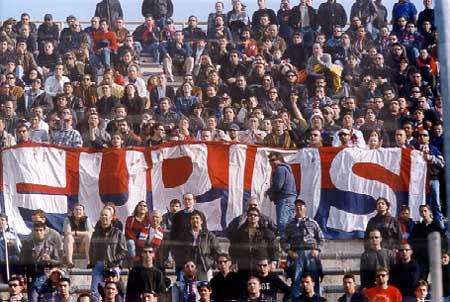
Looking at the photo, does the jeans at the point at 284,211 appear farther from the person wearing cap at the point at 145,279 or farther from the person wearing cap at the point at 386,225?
the person wearing cap at the point at 145,279

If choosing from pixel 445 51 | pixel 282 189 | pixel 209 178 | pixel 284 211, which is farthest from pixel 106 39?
pixel 445 51

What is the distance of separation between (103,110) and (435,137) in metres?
1.80

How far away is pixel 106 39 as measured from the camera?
7949 mm

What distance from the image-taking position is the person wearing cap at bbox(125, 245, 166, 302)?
5.71 metres

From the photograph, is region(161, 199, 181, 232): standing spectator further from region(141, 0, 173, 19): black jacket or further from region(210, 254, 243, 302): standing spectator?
region(141, 0, 173, 19): black jacket

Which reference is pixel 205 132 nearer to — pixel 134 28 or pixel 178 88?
pixel 178 88

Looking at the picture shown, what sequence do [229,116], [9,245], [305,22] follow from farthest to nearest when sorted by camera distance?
[305,22] < [229,116] < [9,245]

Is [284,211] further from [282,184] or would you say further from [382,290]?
[382,290]

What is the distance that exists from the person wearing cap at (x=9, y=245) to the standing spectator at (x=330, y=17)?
2.79 m

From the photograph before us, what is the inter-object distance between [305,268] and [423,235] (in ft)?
1.82

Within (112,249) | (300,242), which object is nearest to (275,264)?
(300,242)

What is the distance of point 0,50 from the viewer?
7590 millimetres

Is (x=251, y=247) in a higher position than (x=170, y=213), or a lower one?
lower

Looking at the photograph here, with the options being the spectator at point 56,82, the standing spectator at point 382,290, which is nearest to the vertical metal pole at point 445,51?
the standing spectator at point 382,290
